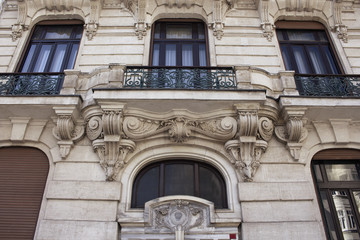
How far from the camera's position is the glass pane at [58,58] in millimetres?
8453

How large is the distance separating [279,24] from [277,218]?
22.0 ft

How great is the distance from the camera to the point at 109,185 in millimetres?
6039

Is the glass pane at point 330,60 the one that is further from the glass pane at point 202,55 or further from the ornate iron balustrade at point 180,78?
the glass pane at point 202,55

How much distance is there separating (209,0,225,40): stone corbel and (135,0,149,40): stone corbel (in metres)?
2.18

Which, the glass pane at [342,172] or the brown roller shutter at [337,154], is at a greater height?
the brown roller shutter at [337,154]

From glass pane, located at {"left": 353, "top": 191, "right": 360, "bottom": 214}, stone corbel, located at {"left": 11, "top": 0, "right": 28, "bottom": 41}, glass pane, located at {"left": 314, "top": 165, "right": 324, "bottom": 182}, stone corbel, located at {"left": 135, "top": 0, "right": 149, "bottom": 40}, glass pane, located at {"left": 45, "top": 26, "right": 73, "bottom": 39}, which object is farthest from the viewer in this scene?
glass pane, located at {"left": 45, "top": 26, "right": 73, "bottom": 39}

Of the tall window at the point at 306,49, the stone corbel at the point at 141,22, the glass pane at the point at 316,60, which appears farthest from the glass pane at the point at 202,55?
the glass pane at the point at 316,60

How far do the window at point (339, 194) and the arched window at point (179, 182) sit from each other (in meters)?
2.34

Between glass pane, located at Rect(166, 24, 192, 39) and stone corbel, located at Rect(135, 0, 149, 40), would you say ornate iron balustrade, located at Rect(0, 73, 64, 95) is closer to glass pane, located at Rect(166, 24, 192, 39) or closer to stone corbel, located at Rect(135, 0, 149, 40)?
stone corbel, located at Rect(135, 0, 149, 40)

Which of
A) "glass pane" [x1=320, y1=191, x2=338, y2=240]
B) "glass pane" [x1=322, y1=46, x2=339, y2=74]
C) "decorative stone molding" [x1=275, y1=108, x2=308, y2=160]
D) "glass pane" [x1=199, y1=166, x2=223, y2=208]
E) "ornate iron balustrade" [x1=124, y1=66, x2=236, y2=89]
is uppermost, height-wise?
"glass pane" [x1=322, y1=46, x2=339, y2=74]

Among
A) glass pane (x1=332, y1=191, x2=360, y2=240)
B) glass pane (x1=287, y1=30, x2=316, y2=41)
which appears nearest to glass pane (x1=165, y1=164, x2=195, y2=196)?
glass pane (x1=332, y1=191, x2=360, y2=240)

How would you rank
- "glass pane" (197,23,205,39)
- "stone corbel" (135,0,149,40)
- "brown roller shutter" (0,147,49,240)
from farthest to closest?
"glass pane" (197,23,205,39), "stone corbel" (135,0,149,40), "brown roller shutter" (0,147,49,240)

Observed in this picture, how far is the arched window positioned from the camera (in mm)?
6266

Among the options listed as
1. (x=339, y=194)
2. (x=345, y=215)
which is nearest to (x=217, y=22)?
(x=339, y=194)
